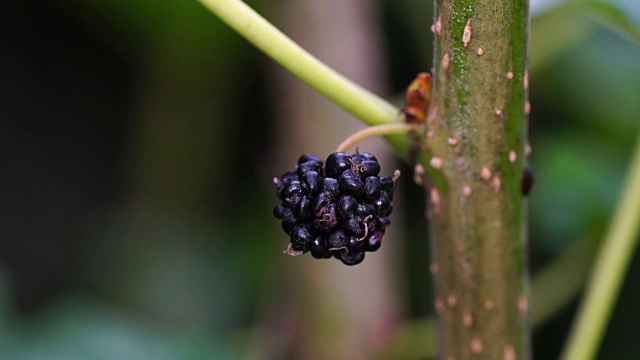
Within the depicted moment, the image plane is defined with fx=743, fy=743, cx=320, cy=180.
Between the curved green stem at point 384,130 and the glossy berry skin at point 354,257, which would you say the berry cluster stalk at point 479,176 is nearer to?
the curved green stem at point 384,130

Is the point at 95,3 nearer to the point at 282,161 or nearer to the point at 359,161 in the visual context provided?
the point at 282,161

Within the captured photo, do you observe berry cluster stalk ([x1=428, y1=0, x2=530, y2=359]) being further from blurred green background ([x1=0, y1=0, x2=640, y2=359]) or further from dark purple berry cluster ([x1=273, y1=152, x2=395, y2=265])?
blurred green background ([x1=0, y1=0, x2=640, y2=359])

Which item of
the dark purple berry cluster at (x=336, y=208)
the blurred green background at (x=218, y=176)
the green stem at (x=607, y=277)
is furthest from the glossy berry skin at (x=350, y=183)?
the blurred green background at (x=218, y=176)

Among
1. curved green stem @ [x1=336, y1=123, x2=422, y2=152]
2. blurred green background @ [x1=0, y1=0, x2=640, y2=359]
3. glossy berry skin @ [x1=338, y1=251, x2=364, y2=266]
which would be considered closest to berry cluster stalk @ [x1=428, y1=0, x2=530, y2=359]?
curved green stem @ [x1=336, y1=123, x2=422, y2=152]

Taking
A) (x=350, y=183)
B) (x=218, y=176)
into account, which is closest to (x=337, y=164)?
(x=350, y=183)

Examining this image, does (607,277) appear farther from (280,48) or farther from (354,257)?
(280,48)
